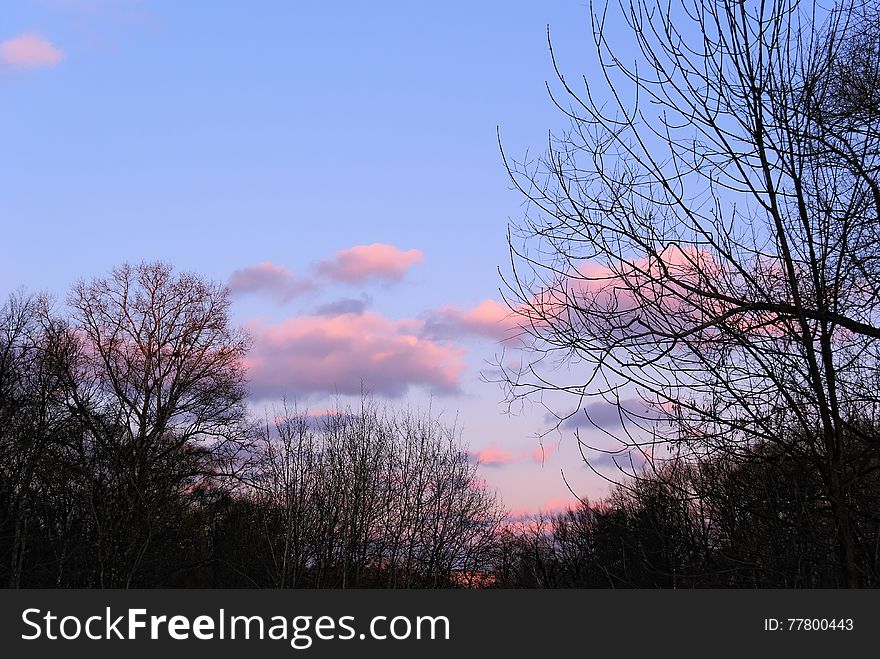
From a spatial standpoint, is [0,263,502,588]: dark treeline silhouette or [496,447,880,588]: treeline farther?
[0,263,502,588]: dark treeline silhouette

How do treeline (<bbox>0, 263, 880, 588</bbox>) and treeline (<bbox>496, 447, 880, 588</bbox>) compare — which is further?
treeline (<bbox>0, 263, 880, 588</bbox>)

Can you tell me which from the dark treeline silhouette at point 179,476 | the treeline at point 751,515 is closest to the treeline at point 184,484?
the dark treeline silhouette at point 179,476

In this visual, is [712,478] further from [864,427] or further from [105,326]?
[105,326]

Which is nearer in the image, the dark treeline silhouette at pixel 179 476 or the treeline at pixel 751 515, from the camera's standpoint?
the treeline at pixel 751 515

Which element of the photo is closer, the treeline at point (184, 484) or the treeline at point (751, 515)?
the treeline at point (751, 515)

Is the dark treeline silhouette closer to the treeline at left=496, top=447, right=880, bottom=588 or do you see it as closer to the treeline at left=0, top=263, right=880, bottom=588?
the treeline at left=0, top=263, right=880, bottom=588

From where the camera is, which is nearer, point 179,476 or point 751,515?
point 751,515

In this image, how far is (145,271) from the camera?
25594 millimetres

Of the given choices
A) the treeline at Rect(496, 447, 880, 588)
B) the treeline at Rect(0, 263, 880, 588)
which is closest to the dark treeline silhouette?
the treeline at Rect(0, 263, 880, 588)

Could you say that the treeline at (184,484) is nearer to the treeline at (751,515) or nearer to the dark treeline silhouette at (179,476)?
the dark treeline silhouette at (179,476)

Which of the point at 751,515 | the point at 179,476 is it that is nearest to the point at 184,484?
the point at 179,476

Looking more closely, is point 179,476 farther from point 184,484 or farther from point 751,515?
point 751,515
